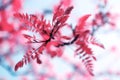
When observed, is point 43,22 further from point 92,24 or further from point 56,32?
point 92,24

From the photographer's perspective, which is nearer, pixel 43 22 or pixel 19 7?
pixel 43 22

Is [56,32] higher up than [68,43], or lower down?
lower down

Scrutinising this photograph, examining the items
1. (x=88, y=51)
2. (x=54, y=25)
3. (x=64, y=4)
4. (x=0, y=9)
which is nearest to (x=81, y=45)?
(x=88, y=51)

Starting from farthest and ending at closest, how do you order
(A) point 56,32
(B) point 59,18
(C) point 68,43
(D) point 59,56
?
(D) point 59,56, (C) point 68,43, (A) point 56,32, (B) point 59,18

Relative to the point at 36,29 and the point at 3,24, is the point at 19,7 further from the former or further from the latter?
the point at 36,29

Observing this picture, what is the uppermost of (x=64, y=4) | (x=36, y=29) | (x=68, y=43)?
(x=64, y=4)

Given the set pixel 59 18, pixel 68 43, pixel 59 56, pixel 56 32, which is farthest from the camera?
pixel 59 56

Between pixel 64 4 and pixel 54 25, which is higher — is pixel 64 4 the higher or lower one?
the higher one

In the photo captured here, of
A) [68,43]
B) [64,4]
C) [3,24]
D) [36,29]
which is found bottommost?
[36,29]

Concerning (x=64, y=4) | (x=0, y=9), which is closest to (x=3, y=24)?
(x=0, y=9)
